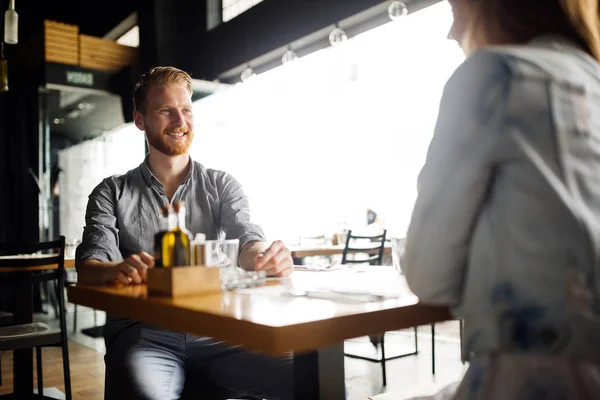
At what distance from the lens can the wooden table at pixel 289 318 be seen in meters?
0.76

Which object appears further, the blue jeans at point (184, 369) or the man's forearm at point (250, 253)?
the man's forearm at point (250, 253)

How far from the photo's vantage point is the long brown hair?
785 millimetres

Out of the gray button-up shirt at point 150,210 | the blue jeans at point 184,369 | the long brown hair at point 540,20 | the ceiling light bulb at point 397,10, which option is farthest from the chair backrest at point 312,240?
the long brown hair at point 540,20

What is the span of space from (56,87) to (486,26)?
5.86m

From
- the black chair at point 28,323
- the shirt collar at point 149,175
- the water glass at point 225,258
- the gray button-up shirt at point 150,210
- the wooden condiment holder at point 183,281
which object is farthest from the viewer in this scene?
the black chair at point 28,323

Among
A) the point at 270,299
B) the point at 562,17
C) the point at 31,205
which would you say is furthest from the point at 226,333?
the point at 31,205

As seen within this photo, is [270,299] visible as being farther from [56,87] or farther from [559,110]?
[56,87]

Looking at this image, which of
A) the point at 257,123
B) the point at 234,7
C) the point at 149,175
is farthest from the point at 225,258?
the point at 257,123

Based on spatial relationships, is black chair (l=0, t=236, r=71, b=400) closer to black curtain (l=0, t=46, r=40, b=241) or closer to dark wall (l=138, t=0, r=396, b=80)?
dark wall (l=138, t=0, r=396, b=80)

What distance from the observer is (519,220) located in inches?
26.2

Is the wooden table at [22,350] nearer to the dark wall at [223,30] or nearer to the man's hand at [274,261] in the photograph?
the man's hand at [274,261]

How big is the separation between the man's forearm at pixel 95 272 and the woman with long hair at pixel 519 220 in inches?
33.7

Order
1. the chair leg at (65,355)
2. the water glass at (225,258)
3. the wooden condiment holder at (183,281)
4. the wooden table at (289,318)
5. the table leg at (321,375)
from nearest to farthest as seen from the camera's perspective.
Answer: the wooden table at (289,318) → the table leg at (321,375) → the wooden condiment holder at (183,281) → the water glass at (225,258) → the chair leg at (65,355)

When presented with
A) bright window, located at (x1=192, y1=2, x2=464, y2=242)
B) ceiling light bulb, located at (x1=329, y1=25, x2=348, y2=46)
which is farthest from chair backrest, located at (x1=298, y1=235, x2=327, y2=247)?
ceiling light bulb, located at (x1=329, y1=25, x2=348, y2=46)
